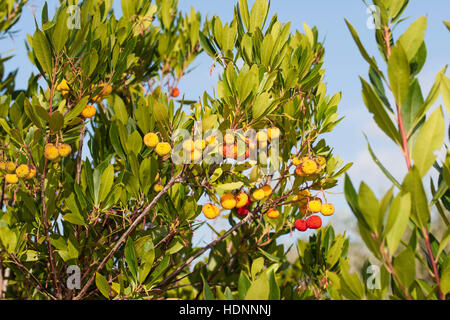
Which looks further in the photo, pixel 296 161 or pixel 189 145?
pixel 296 161

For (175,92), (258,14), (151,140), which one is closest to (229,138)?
(151,140)

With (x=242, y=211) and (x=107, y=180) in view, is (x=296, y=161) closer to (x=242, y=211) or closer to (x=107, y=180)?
(x=242, y=211)

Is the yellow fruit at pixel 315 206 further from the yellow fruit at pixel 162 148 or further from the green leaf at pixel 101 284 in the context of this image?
the green leaf at pixel 101 284

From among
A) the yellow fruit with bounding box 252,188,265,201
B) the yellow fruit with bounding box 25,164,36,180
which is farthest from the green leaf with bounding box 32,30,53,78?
the yellow fruit with bounding box 252,188,265,201

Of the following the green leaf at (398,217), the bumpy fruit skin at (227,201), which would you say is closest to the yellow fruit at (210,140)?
the bumpy fruit skin at (227,201)

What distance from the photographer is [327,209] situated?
2.11m

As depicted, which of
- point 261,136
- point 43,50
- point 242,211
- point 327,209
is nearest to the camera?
point 43,50

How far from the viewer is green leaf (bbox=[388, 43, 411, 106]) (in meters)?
1.07

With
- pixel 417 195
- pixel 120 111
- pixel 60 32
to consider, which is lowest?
pixel 417 195

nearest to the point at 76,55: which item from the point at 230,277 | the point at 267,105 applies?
the point at 267,105

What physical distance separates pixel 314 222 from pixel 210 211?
1.99 feet

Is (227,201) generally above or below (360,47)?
below

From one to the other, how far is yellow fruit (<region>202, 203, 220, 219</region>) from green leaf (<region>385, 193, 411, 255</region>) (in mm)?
1150

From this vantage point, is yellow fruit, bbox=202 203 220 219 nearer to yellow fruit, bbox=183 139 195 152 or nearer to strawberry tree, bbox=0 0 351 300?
Answer: strawberry tree, bbox=0 0 351 300
